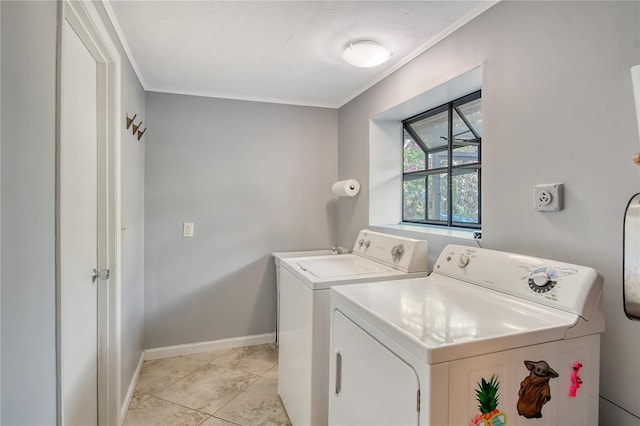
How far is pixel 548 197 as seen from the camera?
1280mm

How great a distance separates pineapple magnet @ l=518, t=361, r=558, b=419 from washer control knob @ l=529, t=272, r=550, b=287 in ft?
0.94

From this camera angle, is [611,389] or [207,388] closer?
[611,389]

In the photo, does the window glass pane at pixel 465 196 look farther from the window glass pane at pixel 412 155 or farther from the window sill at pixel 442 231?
the window glass pane at pixel 412 155

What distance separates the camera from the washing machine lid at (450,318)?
894mm

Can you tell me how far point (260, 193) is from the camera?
9.91 feet

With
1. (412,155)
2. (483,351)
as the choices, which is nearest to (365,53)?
(412,155)

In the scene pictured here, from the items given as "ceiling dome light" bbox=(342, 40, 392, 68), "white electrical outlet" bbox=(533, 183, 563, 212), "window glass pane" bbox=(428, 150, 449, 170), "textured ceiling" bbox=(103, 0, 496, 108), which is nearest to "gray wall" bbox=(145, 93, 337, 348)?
"textured ceiling" bbox=(103, 0, 496, 108)

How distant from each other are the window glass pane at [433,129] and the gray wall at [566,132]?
59cm

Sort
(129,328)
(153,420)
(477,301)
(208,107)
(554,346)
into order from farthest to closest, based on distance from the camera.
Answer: (208,107) → (129,328) → (153,420) → (477,301) → (554,346)

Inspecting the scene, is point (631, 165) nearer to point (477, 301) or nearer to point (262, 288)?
point (477, 301)

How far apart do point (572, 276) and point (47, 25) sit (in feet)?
5.85

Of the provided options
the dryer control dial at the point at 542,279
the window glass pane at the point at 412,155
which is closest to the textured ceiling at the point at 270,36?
the window glass pane at the point at 412,155

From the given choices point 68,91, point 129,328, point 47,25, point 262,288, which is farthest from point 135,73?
point 262,288

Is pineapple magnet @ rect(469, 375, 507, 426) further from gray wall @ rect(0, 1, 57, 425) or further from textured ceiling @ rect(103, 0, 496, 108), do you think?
textured ceiling @ rect(103, 0, 496, 108)
